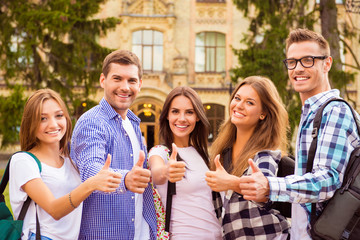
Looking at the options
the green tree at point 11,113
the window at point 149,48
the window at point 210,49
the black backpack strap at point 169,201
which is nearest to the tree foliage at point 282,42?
the green tree at point 11,113

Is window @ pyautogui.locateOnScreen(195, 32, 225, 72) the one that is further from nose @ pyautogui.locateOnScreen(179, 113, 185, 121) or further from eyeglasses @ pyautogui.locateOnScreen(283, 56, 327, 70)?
eyeglasses @ pyautogui.locateOnScreen(283, 56, 327, 70)

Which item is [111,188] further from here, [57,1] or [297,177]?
[57,1]

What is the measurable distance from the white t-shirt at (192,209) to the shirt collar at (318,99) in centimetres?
95

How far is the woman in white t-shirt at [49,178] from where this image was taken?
2574mm

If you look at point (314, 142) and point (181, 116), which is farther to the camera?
point (181, 116)

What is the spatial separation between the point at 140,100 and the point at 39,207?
2097 cm

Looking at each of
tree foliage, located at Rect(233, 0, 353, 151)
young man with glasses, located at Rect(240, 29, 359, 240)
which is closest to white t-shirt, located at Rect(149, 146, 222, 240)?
young man with glasses, located at Rect(240, 29, 359, 240)

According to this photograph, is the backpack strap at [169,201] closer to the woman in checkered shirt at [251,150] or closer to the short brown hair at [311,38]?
the woman in checkered shirt at [251,150]

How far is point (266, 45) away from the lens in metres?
12.2

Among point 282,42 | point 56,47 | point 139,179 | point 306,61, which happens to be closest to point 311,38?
point 306,61

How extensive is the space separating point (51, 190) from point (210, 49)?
22.4 metres

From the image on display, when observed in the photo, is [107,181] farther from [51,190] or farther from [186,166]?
[186,166]

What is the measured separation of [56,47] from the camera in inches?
531

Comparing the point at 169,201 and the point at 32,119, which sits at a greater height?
the point at 32,119
